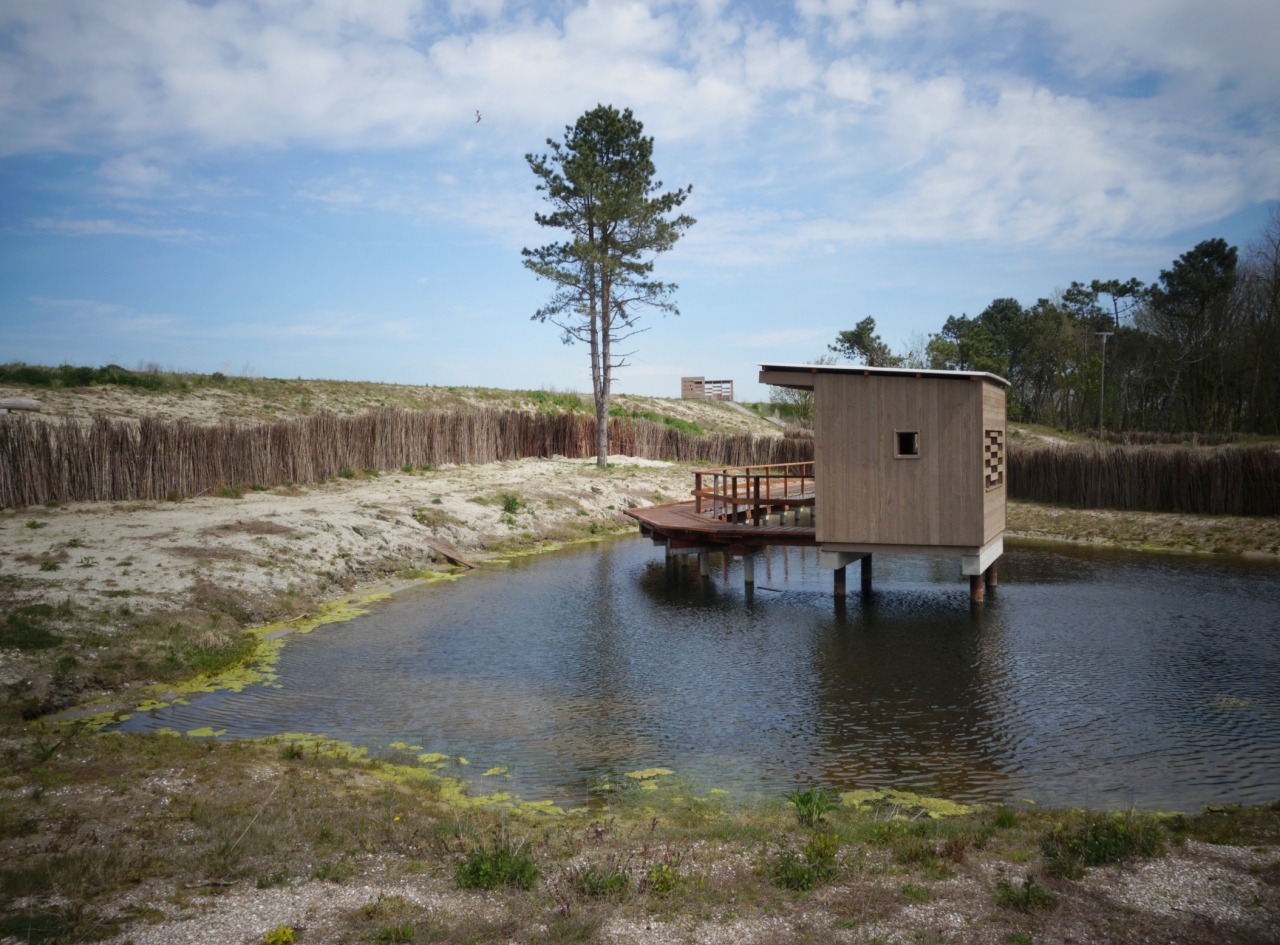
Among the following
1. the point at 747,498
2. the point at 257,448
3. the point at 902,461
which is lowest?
the point at 747,498

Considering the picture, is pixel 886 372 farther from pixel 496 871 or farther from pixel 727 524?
pixel 496 871

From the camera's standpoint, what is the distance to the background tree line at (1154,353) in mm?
47656

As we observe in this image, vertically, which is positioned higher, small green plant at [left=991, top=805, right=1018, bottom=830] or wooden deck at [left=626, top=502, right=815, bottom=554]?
wooden deck at [left=626, top=502, right=815, bottom=554]

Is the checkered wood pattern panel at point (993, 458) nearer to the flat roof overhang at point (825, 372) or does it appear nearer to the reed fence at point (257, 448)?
the flat roof overhang at point (825, 372)

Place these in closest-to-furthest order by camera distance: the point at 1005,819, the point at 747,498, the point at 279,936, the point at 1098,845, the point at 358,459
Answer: the point at 279,936
the point at 1098,845
the point at 1005,819
the point at 747,498
the point at 358,459

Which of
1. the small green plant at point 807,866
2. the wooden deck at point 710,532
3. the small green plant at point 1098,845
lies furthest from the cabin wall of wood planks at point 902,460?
the small green plant at point 807,866

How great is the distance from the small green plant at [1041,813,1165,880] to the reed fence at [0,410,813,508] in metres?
22.6

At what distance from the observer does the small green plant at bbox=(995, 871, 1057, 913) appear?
5887mm

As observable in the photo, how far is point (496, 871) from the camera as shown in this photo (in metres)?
6.34

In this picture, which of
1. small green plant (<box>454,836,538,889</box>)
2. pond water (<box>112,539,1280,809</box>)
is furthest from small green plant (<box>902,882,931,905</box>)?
pond water (<box>112,539,1280,809</box>)

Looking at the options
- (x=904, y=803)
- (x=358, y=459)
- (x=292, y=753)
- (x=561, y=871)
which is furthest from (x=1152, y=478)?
(x=561, y=871)

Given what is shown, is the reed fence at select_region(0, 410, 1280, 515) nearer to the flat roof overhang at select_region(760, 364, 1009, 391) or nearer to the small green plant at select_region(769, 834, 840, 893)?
the flat roof overhang at select_region(760, 364, 1009, 391)

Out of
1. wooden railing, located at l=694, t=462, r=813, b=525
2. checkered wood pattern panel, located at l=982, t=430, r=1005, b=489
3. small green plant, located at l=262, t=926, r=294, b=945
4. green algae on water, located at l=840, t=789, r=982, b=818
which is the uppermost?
checkered wood pattern panel, located at l=982, t=430, r=1005, b=489

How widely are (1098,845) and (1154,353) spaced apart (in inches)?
2242
